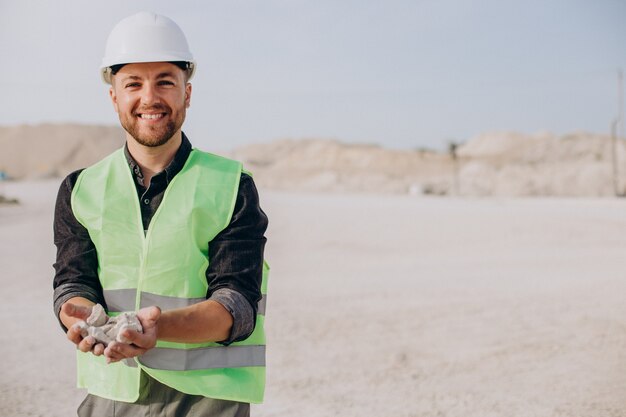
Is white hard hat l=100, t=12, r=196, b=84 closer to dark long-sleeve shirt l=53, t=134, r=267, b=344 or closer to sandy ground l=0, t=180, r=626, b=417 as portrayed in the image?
dark long-sleeve shirt l=53, t=134, r=267, b=344

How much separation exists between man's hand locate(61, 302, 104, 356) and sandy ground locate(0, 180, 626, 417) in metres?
3.40

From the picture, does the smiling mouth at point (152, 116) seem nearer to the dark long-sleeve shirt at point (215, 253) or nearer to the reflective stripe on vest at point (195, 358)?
the dark long-sleeve shirt at point (215, 253)

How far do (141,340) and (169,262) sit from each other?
1.18 ft

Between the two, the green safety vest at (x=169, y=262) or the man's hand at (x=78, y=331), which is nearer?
the man's hand at (x=78, y=331)

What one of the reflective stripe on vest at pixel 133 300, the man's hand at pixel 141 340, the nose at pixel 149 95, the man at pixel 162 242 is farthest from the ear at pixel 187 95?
the man's hand at pixel 141 340

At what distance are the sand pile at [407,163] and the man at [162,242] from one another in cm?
4569

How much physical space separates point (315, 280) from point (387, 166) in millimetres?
76039

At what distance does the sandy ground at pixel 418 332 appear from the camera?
5.53 m

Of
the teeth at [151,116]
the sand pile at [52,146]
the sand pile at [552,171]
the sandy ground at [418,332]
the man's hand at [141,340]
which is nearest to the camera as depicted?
the man's hand at [141,340]

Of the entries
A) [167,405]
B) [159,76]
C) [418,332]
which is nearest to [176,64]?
[159,76]

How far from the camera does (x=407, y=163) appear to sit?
8756 centimetres

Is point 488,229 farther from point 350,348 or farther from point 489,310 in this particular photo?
point 350,348

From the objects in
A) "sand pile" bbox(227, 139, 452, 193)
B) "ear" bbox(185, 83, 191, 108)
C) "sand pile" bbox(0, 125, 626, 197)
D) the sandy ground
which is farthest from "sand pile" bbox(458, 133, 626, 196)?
"ear" bbox(185, 83, 191, 108)

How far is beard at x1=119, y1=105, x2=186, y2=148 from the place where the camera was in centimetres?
218
